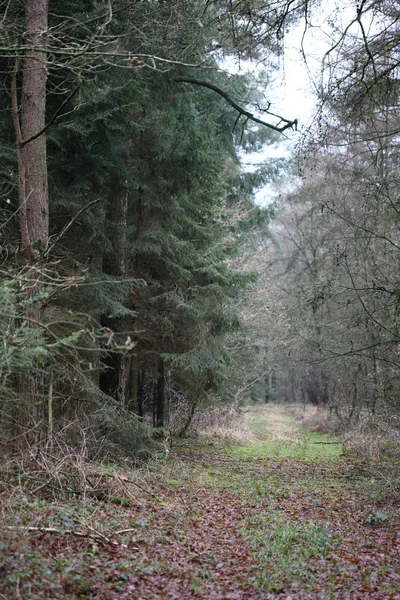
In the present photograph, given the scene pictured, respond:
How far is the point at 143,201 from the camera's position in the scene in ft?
42.0

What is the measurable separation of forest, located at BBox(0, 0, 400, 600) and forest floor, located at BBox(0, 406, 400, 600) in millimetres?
34

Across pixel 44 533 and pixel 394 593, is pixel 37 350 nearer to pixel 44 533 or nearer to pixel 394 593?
pixel 44 533

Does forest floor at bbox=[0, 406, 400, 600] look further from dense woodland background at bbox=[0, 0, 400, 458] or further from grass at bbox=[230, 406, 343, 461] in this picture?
grass at bbox=[230, 406, 343, 461]

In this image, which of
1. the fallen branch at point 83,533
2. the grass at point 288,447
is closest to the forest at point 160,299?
the fallen branch at point 83,533

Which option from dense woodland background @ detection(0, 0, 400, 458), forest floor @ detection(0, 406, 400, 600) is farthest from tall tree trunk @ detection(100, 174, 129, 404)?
forest floor @ detection(0, 406, 400, 600)

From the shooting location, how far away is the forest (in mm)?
5664

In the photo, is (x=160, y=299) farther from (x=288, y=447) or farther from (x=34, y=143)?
(x=288, y=447)

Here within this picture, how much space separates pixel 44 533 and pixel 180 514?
248 centimetres

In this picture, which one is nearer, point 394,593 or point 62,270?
point 394,593

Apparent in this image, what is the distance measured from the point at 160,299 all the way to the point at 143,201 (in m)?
2.19

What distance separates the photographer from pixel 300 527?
770 centimetres

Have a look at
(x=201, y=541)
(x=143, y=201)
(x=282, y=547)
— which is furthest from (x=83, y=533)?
(x=143, y=201)

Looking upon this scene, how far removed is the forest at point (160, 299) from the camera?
18.6ft

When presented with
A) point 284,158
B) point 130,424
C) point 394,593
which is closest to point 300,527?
point 394,593
